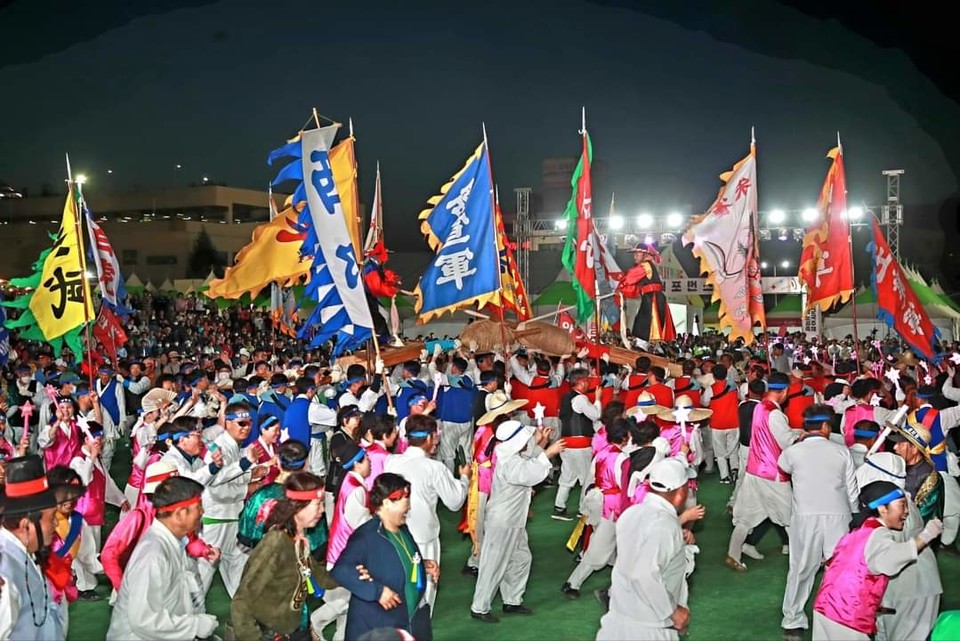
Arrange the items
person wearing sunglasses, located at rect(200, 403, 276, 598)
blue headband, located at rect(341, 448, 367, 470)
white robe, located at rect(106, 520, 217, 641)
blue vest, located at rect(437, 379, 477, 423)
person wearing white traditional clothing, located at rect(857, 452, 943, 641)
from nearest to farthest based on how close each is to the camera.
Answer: white robe, located at rect(106, 520, 217, 641) → person wearing white traditional clothing, located at rect(857, 452, 943, 641) → blue headband, located at rect(341, 448, 367, 470) → person wearing sunglasses, located at rect(200, 403, 276, 598) → blue vest, located at rect(437, 379, 477, 423)

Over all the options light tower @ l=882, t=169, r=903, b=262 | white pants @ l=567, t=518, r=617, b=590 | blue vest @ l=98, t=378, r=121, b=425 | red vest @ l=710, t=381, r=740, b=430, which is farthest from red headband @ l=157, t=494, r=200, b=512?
light tower @ l=882, t=169, r=903, b=262

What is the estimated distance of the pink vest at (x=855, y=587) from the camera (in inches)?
192

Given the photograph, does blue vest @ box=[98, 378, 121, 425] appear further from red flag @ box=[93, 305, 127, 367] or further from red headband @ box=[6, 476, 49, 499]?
red headband @ box=[6, 476, 49, 499]

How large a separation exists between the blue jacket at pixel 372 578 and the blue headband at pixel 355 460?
175 centimetres

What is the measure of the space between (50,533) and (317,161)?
544 centimetres

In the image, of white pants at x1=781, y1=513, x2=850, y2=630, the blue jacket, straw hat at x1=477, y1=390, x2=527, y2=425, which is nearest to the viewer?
the blue jacket

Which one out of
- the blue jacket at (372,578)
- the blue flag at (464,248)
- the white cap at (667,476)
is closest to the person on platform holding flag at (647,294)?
the blue flag at (464,248)

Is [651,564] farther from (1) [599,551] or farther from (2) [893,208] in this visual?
(2) [893,208]

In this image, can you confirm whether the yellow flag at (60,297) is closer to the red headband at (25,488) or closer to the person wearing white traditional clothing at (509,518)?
the person wearing white traditional clothing at (509,518)

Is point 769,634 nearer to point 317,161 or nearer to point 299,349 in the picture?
point 317,161

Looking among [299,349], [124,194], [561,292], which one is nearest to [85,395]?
[299,349]

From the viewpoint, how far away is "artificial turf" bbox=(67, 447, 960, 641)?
7270 millimetres

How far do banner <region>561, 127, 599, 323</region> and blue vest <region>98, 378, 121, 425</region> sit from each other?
6.93 meters

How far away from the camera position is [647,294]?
1645 cm
